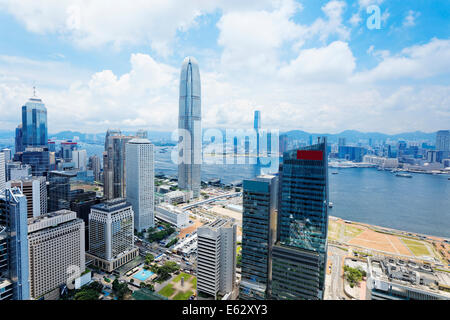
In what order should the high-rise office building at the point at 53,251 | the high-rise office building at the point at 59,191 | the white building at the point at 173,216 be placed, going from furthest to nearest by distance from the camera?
the white building at the point at 173,216, the high-rise office building at the point at 59,191, the high-rise office building at the point at 53,251

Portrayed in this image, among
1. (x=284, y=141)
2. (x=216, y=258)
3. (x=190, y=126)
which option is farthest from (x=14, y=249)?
(x=190, y=126)

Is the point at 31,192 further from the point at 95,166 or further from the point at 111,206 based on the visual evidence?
the point at 95,166

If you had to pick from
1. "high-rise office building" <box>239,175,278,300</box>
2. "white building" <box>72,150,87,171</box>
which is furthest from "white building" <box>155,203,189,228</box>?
"white building" <box>72,150,87,171</box>

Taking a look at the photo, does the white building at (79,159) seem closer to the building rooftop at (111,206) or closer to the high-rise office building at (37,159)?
the high-rise office building at (37,159)

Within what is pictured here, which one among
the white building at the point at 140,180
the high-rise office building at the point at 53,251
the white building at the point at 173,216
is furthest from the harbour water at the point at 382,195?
the high-rise office building at the point at 53,251

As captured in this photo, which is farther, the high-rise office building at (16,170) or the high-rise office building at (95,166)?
the high-rise office building at (95,166)

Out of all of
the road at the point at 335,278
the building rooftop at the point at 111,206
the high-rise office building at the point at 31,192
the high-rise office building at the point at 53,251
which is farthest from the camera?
the high-rise office building at the point at 31,192

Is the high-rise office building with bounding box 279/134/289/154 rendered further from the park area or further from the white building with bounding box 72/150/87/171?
the white building with bounding box 72/150/87/171
